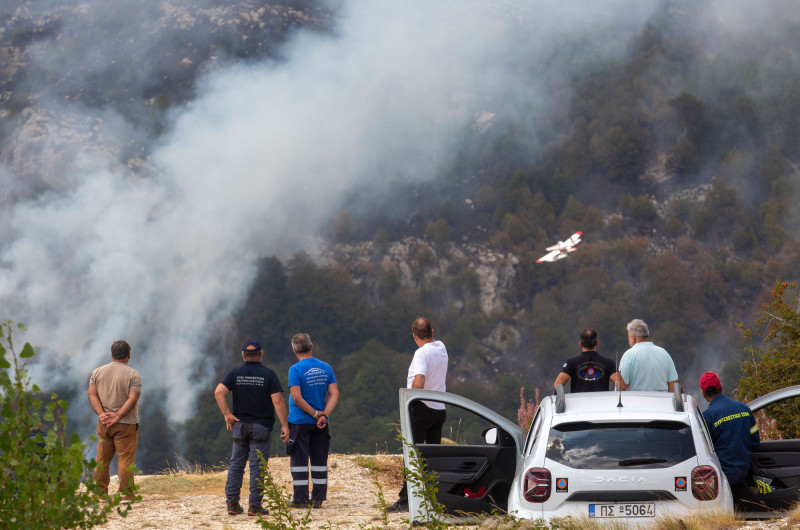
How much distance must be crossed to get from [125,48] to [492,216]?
53.1 m

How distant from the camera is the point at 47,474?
5.19m

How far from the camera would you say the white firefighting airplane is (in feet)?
380

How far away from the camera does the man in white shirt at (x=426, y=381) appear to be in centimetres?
837

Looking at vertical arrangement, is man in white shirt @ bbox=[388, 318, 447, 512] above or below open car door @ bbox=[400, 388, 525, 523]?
above

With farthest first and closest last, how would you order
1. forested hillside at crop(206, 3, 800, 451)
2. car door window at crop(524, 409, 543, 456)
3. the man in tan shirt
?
forested hillside at crop(206, 3, 800, 451) < the man in tan shirt < car door window at crop(524, 409, 543, 456)

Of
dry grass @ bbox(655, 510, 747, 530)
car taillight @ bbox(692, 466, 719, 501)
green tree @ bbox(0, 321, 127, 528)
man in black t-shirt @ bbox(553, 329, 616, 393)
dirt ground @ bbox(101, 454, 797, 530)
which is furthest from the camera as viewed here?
man in black t-shirt @ bbox(553, 329, 616, 393)

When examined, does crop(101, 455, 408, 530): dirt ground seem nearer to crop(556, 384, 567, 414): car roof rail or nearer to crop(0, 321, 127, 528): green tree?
crop(556, 384, 567, 414): car roof rail

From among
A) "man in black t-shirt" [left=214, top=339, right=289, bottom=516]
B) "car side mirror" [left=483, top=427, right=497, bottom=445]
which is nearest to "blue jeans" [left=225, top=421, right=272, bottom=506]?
"man in black t-shirt" [left=214, top=339, right=289, bottom=516]

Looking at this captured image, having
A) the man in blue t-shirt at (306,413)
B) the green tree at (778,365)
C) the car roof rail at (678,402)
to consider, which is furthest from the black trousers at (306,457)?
the green tree at (778,365)

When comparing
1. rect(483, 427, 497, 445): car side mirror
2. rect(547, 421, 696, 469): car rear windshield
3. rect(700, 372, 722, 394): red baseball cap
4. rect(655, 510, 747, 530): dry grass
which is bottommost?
rect(655, 510, 747, 530): dry grass

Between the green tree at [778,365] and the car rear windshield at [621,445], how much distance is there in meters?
4.71

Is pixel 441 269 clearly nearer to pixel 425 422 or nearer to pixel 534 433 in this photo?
pixel 425 422

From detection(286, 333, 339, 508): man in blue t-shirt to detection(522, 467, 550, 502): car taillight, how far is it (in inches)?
114

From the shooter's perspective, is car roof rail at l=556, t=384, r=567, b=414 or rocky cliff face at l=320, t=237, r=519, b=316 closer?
car roof rail at l=556, t=384, r=567, b=414
